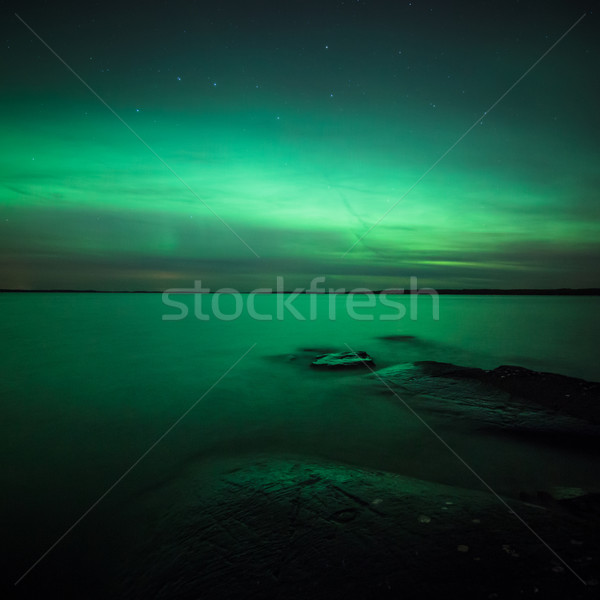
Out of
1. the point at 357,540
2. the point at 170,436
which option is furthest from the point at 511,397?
the point at 170,436

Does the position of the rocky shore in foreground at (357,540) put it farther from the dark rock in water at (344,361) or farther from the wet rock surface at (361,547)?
the dark rock in water at (344,361)

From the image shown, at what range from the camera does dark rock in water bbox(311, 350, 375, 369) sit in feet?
34.8

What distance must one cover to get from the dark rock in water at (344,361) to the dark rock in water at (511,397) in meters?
1.52

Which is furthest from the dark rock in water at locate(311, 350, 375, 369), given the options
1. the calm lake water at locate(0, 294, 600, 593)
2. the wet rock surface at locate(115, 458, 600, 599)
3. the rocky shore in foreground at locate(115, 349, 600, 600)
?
the wet rock surface at locate(115, 458, 600, 599)

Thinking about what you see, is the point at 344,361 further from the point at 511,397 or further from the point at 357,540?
the point at 357,540

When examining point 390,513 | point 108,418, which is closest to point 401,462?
point 390,513

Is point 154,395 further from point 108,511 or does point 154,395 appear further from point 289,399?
point 108,511

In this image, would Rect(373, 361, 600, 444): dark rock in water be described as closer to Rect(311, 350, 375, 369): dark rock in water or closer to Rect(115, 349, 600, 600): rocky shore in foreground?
Rect(311, 350, 375, 369): dark rock in water

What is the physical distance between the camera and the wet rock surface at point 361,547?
2.27 metres

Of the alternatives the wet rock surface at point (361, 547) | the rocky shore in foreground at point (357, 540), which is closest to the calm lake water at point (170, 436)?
the rocky shore in foreground at point (357, 540)

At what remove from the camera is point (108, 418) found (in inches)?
263

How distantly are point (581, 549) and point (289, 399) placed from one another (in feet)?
18.8

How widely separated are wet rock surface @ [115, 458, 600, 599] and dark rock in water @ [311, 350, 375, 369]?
6.97 m

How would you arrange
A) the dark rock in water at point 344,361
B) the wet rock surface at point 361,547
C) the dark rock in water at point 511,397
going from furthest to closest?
1. the dark rock in water at point 344,361
2. the dark rock in water at point 511,397
3. the wet rock surface at point 361,547
